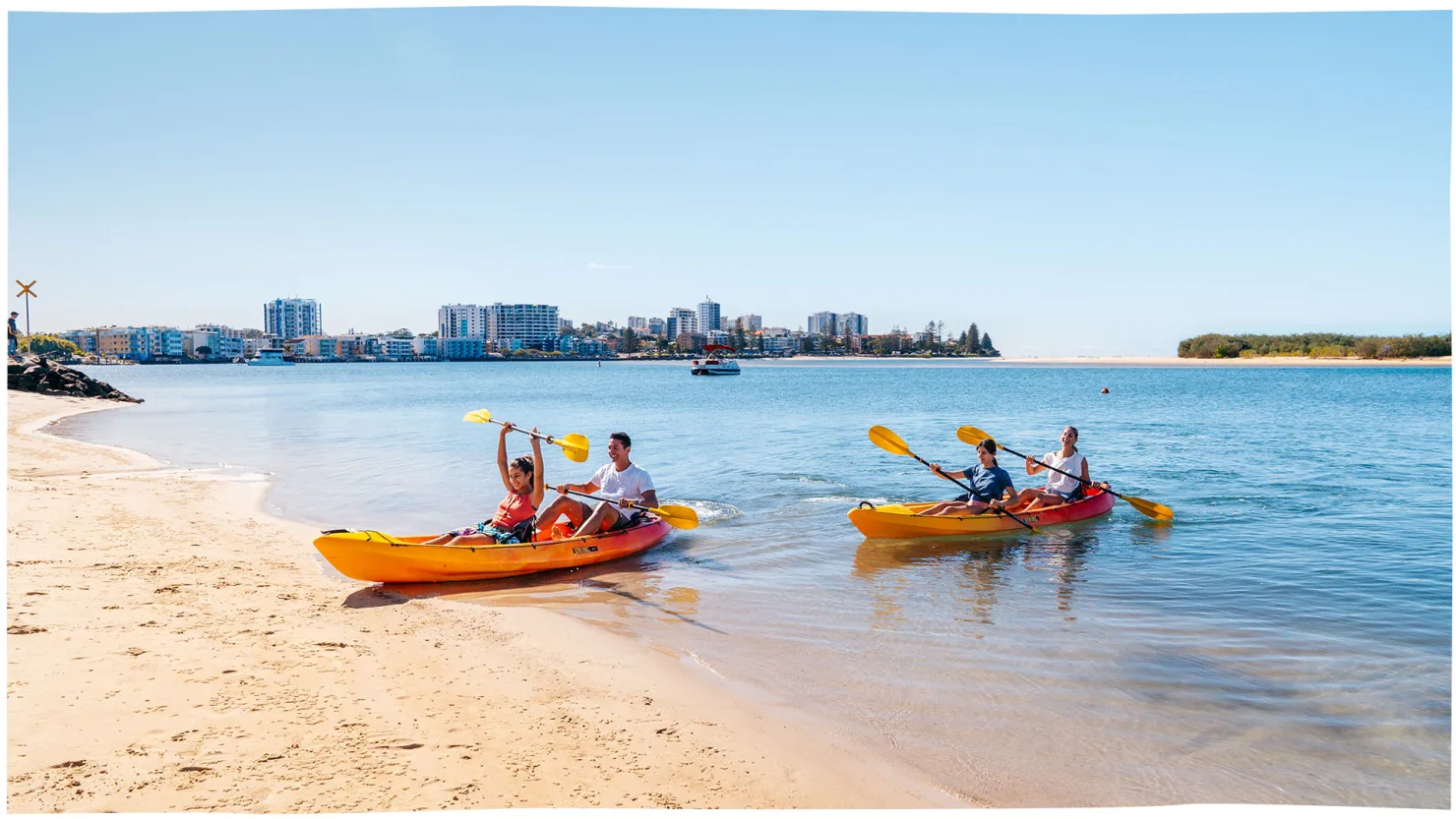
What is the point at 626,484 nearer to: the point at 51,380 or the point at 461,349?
the point at 51,380

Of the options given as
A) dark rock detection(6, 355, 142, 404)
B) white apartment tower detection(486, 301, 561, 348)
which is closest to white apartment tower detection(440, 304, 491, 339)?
white apartment tower detection(486, 301, 561, 348)

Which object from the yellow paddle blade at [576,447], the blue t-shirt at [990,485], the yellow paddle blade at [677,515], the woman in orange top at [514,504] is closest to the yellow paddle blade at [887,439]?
the blue t-shirt at [990,485]

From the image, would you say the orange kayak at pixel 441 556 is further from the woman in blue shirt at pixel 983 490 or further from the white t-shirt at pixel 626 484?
the woman in blue shirt at pixel 983 490

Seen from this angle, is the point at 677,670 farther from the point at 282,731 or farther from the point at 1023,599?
the point at 1023,599

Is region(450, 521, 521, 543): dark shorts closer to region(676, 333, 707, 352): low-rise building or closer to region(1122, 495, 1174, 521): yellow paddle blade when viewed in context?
region(1122, 495, 1174, 521): yellow paddle blade

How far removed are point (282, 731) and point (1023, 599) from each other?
5.64m

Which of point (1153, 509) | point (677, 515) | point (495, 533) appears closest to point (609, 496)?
point (677, 515)

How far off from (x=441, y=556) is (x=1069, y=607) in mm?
5181

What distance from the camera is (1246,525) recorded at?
36.4 feet

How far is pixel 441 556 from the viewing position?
7336mm

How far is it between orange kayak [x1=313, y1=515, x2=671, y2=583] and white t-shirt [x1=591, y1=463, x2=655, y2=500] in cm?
64

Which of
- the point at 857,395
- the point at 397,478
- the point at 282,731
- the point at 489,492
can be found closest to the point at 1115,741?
the point at 282,731

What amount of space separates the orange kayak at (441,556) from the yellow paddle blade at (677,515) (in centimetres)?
63

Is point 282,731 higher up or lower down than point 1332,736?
higher up
